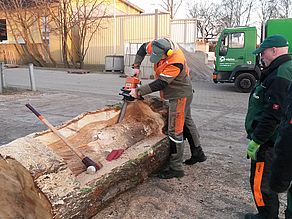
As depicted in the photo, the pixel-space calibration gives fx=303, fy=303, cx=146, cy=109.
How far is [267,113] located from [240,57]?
9.24 m

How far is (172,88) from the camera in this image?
141 inches

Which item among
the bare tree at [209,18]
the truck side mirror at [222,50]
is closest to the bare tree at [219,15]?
the bare tree at [209,18]

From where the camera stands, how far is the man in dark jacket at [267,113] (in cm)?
231

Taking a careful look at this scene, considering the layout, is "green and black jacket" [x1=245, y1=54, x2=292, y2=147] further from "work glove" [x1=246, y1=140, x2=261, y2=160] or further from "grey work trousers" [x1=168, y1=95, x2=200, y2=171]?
"grey work trousers" [x1=168, y1=95, x2=200, y2=171]

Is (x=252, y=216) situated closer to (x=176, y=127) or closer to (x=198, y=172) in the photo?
(x=198, y=172)

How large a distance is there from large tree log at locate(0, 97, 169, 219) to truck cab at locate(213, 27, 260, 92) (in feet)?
25.3

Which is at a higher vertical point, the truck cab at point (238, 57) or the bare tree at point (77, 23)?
the bare tree at point (77, 23)

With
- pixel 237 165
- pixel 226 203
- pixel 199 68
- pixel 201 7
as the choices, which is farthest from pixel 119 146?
pixel 201 7

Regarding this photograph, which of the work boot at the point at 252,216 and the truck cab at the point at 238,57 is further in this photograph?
the truck cab at the point at 238,57

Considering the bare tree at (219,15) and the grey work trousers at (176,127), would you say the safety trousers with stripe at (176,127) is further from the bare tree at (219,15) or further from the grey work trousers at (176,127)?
the bare tree at (219,15)

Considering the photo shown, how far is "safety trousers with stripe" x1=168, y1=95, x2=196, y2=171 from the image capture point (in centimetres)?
359

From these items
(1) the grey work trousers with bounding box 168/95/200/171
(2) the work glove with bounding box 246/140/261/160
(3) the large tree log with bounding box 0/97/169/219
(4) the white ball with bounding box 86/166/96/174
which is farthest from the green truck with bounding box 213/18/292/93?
(4) the white ball with bounding box 86/166/96/174

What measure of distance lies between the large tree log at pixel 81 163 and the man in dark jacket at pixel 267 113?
1.23 meters

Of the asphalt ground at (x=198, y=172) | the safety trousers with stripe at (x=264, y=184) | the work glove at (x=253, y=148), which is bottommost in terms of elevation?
the asphalt ground at (x=198, y=172)
